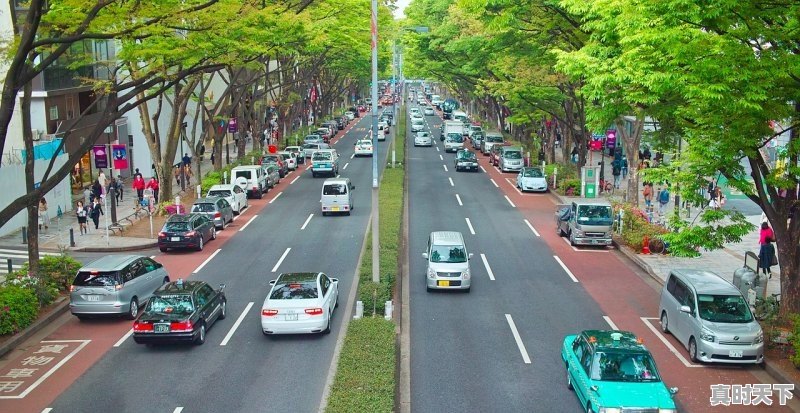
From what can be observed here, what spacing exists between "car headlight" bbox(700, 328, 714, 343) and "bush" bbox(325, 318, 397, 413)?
7.26 m

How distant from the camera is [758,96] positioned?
650 inches

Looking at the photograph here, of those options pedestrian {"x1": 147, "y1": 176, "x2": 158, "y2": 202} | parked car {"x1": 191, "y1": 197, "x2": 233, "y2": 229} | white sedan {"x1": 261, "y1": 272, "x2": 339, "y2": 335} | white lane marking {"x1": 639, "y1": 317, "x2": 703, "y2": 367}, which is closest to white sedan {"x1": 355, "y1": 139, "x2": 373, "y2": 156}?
pedestrian {"x1": 147, "y1": 176, "x2": 158, "y2": 202}

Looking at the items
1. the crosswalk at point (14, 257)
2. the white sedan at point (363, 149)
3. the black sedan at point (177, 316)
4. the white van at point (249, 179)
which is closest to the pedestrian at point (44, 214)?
the crosswalk at point (14, 257)

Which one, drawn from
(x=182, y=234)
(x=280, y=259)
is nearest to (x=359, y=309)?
(x=280, y=259)

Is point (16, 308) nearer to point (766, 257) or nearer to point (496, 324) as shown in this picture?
point (496, 324)

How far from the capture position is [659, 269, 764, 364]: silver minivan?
61.4 feet

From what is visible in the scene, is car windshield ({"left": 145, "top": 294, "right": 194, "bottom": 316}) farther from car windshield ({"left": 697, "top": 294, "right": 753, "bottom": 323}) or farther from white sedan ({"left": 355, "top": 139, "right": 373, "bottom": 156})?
white sedan ({"left": 355, "top": 139, "right": 373, "bottom": 156})

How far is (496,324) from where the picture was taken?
22.4m

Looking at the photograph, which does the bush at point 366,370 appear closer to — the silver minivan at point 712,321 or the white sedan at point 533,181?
the silver minivan at point 712,321

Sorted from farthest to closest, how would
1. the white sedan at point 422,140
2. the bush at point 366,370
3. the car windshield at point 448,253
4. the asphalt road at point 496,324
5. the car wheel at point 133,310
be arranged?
the white sedan at point 422,140 → the car windshield at point 448,253 → the car wheel at point 133,310 → the asphalt road at point 496,324 → the bush at point 366,370

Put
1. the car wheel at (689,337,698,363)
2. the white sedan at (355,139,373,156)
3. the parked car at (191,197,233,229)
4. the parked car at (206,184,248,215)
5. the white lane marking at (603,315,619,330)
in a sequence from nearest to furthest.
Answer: the car wheel at (689,337,698,363)
the white lane marking at (603,315,619,330)
the parked car at (191,197,233,229)
the parked car at (206,184,248,215)
the white sedan at (355,139,373,156)

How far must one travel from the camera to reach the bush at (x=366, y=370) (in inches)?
578

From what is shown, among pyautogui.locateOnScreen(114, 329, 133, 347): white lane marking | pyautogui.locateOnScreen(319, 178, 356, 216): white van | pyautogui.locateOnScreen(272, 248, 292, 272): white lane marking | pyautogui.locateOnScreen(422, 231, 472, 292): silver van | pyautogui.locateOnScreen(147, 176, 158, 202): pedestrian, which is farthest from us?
pyautogui.locateOnScreen(147, 176, 158, 202): pedestrian

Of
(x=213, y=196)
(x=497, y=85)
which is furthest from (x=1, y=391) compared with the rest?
(x=497, y=85)
